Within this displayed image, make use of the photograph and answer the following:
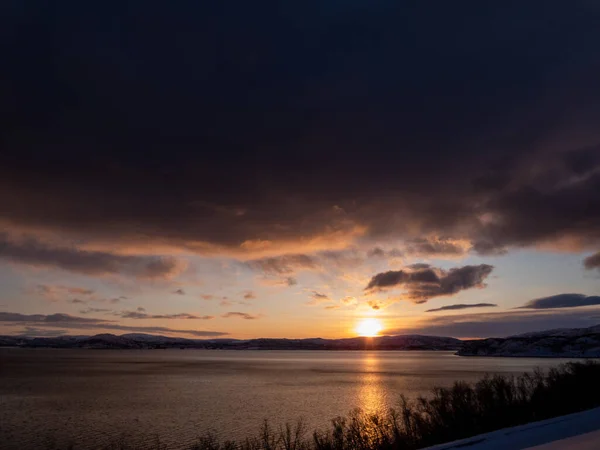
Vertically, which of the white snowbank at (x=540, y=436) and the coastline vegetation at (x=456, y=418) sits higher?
the white snowbank at (x=540, y=436)

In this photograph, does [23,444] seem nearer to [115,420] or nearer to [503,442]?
[115,420]

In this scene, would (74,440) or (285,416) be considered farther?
(285,416)

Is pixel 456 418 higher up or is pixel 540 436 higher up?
pixel 540 436

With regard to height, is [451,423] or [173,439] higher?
[451,423]

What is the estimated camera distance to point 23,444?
3056 cm

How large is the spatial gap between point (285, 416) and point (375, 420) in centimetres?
2377

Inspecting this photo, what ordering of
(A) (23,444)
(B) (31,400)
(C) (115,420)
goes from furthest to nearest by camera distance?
(B) (31,400), (C) (115,420), (A) (23,444)

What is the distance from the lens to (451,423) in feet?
70.5

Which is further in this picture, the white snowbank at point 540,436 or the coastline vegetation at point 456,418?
the coastline vegetation at point 456,418

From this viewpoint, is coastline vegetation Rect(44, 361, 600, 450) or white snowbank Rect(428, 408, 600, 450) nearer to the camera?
white snowbank Rect(428, 408, 600, 450)

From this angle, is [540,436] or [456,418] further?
[456,418]

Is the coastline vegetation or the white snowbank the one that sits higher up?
the white snowbank

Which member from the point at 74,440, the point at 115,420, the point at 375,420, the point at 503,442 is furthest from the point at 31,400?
the point at 503,442

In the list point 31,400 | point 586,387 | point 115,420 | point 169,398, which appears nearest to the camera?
point 586,387
